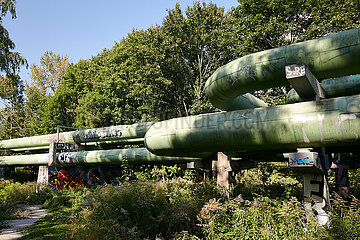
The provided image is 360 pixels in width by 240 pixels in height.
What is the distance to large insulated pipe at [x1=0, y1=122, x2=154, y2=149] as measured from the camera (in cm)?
1421

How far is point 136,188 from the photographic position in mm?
6773

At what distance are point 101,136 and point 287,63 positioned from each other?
13.6 meters

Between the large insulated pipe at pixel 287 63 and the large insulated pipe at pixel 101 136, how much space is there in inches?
362

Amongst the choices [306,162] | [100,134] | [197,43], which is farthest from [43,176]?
[306,162]

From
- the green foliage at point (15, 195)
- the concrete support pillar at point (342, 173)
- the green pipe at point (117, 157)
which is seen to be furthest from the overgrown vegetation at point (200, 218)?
the green foliage at point (15, 195)

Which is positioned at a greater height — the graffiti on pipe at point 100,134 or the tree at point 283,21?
the tree at point 283,21

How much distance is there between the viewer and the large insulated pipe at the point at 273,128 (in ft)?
12.6

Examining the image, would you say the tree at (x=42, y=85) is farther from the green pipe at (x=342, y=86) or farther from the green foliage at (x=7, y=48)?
the green pipe at (x=342, y=86)

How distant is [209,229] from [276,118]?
7.48 feet

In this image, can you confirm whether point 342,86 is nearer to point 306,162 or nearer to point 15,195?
point 306,162

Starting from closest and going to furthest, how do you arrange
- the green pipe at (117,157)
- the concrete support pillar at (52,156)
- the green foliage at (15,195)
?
the green pipe at (117,157) < the green foliage at (15,195) < the concrete support pillar at (52,156)

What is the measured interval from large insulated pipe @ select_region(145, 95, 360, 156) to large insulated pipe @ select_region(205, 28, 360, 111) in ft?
1.68

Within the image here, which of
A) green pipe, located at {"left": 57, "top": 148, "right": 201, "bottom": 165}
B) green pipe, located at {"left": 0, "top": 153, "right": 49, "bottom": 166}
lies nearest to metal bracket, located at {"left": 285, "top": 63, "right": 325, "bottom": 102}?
green pipe, located at {"left": 57, "top": 148, "right": 201, "bottom": 165}

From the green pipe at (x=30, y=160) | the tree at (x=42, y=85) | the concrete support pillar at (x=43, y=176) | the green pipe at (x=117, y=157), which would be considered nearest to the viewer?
the green pipe at (x=117, y=157)
